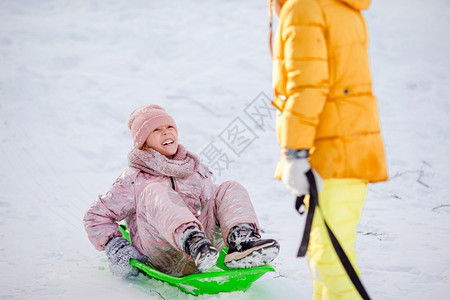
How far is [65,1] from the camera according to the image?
7531 mm

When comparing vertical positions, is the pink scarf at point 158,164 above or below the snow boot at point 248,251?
above

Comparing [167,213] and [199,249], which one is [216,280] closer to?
[199,249]

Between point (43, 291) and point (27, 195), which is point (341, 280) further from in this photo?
point (27, 195)

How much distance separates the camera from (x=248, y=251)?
2221 mm

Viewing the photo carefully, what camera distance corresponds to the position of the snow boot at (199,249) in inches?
82.7

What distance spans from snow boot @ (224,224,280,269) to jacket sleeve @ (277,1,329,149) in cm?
68

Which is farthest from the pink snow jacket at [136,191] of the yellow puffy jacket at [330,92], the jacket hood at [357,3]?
the jacket hood at [357,3]

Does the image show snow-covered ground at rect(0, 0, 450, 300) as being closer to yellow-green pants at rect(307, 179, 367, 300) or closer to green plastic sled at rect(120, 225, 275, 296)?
green plastic sled at rect(120, 225, 275, 296)

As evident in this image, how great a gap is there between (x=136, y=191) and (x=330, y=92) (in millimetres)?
1288

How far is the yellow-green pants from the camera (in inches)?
68.7

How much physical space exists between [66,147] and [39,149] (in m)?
0.24

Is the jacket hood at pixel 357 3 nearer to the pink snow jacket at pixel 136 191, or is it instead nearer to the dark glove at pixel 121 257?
the pink snow jacket at pixel 136 191

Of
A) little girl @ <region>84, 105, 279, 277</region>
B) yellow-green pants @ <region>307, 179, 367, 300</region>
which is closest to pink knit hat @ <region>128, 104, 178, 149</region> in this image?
little girl @ <region>84, 105, 279, 277</region>

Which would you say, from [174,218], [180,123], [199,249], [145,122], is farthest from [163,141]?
[180,123]
